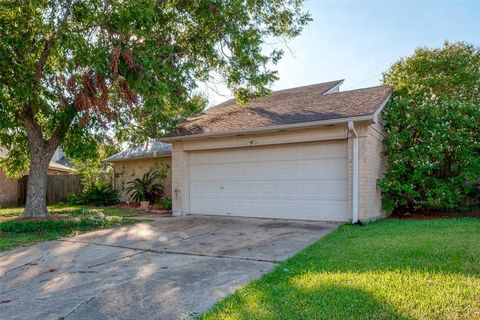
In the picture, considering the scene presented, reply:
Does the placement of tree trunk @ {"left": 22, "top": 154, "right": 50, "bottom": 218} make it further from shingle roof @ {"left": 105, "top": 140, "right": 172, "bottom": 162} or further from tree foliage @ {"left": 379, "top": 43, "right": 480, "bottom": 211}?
tree foliage @ {"left": 379, "top": 43, "right": 480, "bottom": 211}

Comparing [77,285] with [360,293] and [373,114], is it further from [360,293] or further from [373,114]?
[373,114]

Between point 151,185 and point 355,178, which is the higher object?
point 355,178

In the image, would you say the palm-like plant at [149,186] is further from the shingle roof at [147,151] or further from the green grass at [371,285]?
the green grass at [371,285]

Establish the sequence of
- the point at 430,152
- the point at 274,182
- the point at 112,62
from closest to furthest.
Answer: the point at 112,62
the point at 430,152
the point at 274,182

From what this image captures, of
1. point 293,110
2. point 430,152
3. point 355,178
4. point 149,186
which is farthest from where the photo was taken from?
point 149,186

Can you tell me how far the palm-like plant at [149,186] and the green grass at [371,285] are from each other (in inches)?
392

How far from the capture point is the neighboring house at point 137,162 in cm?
1464

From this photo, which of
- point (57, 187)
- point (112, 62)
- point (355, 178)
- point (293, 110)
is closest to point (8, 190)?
point (57, 187)

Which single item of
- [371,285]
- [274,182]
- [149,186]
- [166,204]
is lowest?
[166,204]

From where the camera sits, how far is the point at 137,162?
15922 millimetres

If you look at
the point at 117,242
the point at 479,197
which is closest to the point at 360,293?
the point at 117,242

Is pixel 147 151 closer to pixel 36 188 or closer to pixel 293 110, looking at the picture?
pixel 36 188

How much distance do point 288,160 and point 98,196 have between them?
10247mm

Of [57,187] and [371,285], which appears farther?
[57,187]
